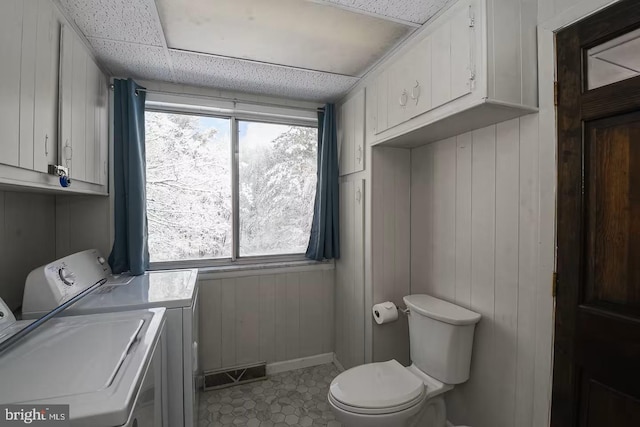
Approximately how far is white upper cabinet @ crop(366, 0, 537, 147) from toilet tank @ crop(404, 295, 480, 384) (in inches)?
40.5

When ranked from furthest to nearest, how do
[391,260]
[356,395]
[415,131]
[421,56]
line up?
1. [391,260]
2. [415,131]
3. [421,56]
4. [356,395]

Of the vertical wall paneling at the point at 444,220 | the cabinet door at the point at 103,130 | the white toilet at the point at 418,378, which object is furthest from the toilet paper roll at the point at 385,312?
the cabinet door at the point at 103,130

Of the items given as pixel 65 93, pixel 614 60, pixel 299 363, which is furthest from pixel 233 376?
pixel 614 60

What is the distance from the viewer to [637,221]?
3.28 feet

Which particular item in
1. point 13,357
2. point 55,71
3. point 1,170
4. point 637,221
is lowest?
point 13,357

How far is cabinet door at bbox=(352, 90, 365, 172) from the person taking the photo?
2131mm

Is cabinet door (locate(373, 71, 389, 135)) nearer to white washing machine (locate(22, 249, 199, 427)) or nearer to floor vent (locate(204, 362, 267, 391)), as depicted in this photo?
white washing machine (locate(22, 249, 199, 427))

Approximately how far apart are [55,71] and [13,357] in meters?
1.16

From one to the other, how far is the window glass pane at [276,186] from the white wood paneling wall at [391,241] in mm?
763

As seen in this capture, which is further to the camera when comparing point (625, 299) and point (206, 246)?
point (206, 246)

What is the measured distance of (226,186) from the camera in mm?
2395

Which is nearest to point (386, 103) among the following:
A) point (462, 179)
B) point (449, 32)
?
point (449, 32)

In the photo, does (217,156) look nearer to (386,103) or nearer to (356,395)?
(386,103)

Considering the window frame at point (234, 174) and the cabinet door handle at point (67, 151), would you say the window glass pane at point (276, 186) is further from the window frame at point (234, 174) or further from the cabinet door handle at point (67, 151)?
the cabinet door handle at point (67, 151)
